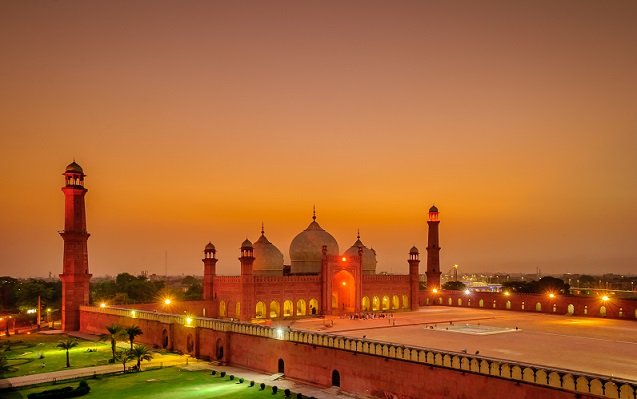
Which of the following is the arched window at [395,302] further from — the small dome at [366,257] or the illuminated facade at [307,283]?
the small dome at [366,257]

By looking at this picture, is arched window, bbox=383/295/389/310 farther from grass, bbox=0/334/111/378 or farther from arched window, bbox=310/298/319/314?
grass, bbox=0/334/111/378

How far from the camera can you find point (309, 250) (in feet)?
135

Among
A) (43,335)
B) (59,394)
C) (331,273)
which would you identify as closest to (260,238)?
(331,273)

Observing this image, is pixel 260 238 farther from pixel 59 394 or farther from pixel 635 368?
pixel 635 368

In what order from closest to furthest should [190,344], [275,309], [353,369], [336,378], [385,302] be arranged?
[353,369] < [336,378] < [190,344] < [275,309] < [385,302]

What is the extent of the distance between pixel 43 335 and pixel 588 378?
28726 millimetres

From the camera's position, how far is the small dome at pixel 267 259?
39625 mm

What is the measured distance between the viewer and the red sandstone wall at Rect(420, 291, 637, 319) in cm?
3500

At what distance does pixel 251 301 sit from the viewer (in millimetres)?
34500

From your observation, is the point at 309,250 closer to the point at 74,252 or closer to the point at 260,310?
the point at 260,310

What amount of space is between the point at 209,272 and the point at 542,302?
2241cm

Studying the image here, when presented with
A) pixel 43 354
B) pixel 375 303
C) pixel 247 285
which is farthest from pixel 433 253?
pixel 43 354

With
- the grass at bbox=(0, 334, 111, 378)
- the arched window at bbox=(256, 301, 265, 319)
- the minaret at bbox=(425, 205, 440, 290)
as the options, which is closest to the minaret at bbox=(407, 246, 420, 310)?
the minaret at bbox=(425, 205, 440, 290)

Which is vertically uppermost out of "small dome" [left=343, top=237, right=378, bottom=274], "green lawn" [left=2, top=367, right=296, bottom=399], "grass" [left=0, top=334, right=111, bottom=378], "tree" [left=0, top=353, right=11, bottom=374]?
"small dome" [left=343, top=237, right=378, bottom=274]
